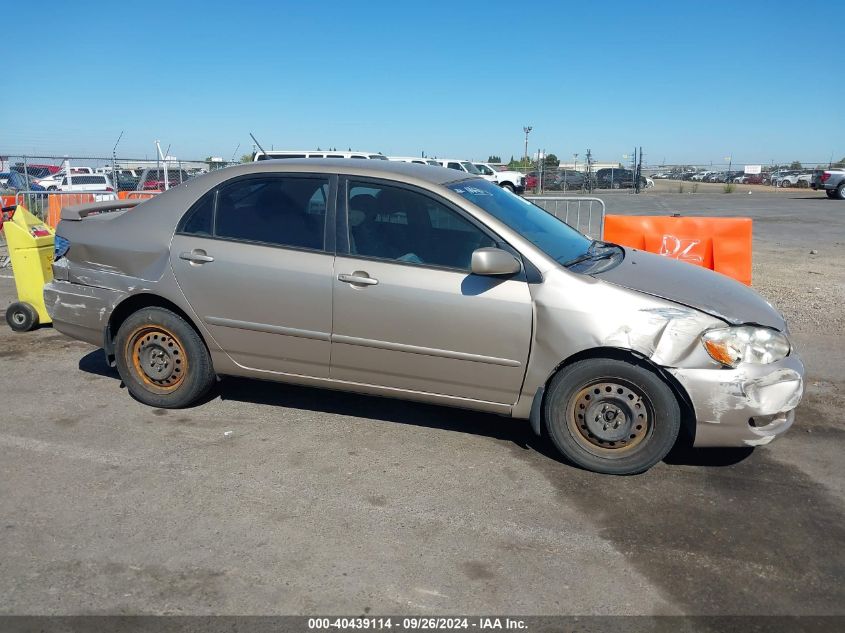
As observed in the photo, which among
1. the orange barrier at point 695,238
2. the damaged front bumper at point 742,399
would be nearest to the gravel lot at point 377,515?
the damaged front bumper at point 742,399

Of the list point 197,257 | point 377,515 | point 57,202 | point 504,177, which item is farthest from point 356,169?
point 504,177

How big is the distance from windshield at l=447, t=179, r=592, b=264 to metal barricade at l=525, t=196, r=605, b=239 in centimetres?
374

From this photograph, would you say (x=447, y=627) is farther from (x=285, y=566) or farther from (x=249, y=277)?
(x=249, y=277)

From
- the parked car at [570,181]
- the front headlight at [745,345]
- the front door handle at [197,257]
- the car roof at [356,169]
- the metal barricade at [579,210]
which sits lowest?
the front headlight at [745,345]

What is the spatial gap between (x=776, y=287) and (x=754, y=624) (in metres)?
7.48

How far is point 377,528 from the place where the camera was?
3.49 m

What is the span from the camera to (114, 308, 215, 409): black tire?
4.81 metres

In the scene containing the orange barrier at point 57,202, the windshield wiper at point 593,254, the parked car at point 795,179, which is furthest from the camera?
the parked car at point 795,179

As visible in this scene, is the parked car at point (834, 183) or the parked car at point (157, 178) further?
the parked car at point (834, 183)

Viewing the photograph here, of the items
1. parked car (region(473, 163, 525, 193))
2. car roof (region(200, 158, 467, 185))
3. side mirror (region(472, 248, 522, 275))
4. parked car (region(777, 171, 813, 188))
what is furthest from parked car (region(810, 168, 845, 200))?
side mirror (region(472, 248, 522, 275))

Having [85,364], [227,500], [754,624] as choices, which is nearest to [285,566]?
[227,500]

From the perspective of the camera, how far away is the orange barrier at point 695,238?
7.99 meters

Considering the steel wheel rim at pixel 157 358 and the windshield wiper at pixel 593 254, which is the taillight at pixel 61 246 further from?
the windshield wiper at pixel 593 254

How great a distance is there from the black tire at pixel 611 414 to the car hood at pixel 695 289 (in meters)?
0.47
